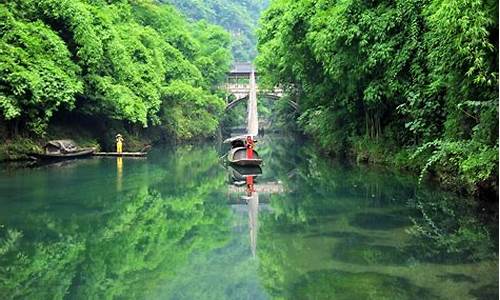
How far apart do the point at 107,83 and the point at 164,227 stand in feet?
58.8

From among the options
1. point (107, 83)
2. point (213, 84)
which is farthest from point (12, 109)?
point (213, 84)

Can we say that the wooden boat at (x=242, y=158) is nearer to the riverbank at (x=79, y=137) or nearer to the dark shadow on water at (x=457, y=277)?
the riverbank at (x=79, y=137)

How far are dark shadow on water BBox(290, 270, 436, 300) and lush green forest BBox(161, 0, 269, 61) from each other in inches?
3019

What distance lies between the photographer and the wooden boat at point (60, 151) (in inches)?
961

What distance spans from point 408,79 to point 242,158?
28.2 feet

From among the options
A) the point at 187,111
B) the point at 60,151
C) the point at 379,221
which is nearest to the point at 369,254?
the point at 379,221

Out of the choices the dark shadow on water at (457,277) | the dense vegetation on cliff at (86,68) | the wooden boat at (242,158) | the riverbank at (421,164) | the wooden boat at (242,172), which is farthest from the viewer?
the dense vegetation on cliff at (86,68)

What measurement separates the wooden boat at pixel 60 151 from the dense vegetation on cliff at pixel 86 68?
748 millimetres

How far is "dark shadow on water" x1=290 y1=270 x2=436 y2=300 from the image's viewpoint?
6.75 m

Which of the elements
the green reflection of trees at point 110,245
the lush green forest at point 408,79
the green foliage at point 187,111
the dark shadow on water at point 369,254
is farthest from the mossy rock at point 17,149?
the dark shadow on water at point 369,254

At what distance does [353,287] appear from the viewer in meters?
7.09

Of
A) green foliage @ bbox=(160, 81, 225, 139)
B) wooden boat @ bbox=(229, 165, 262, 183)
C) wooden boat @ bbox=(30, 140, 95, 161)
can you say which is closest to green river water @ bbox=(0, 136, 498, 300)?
wooden boat @ bbox=(229, 165, 262, 183)

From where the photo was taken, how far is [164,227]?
37.5ft

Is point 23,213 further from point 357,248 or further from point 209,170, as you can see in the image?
point 209,170
